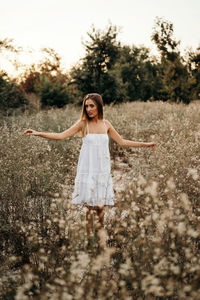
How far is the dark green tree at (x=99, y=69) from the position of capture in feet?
54.0

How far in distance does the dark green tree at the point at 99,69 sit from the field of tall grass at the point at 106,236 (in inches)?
466

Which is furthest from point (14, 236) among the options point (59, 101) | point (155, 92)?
point (155, 92)

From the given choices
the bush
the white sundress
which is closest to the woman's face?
the white sundress

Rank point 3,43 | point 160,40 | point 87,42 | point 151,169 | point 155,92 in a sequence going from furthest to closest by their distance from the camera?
1. point 155,92
2. point 160,40
3. point 87,42
4. point 3,43
5. point 151,169

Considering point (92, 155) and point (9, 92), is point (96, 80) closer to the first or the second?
point (9, 92)

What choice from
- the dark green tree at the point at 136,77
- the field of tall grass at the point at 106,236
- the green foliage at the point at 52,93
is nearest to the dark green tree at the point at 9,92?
the green foliage at the point at 52,93

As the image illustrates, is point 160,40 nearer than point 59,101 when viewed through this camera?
No

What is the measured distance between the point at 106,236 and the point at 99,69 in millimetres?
15607

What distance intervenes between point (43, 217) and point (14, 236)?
43 centimetres

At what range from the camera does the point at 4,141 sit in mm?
4762

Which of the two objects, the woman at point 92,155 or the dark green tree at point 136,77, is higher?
the dark green tree at point 136,77

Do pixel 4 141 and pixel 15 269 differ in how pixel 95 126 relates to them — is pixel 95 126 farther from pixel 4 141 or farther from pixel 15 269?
pixel 4 141

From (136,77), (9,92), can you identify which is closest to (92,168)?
(9,92)

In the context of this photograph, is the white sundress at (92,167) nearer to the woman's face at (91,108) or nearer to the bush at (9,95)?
the woman's face at (91,108)
